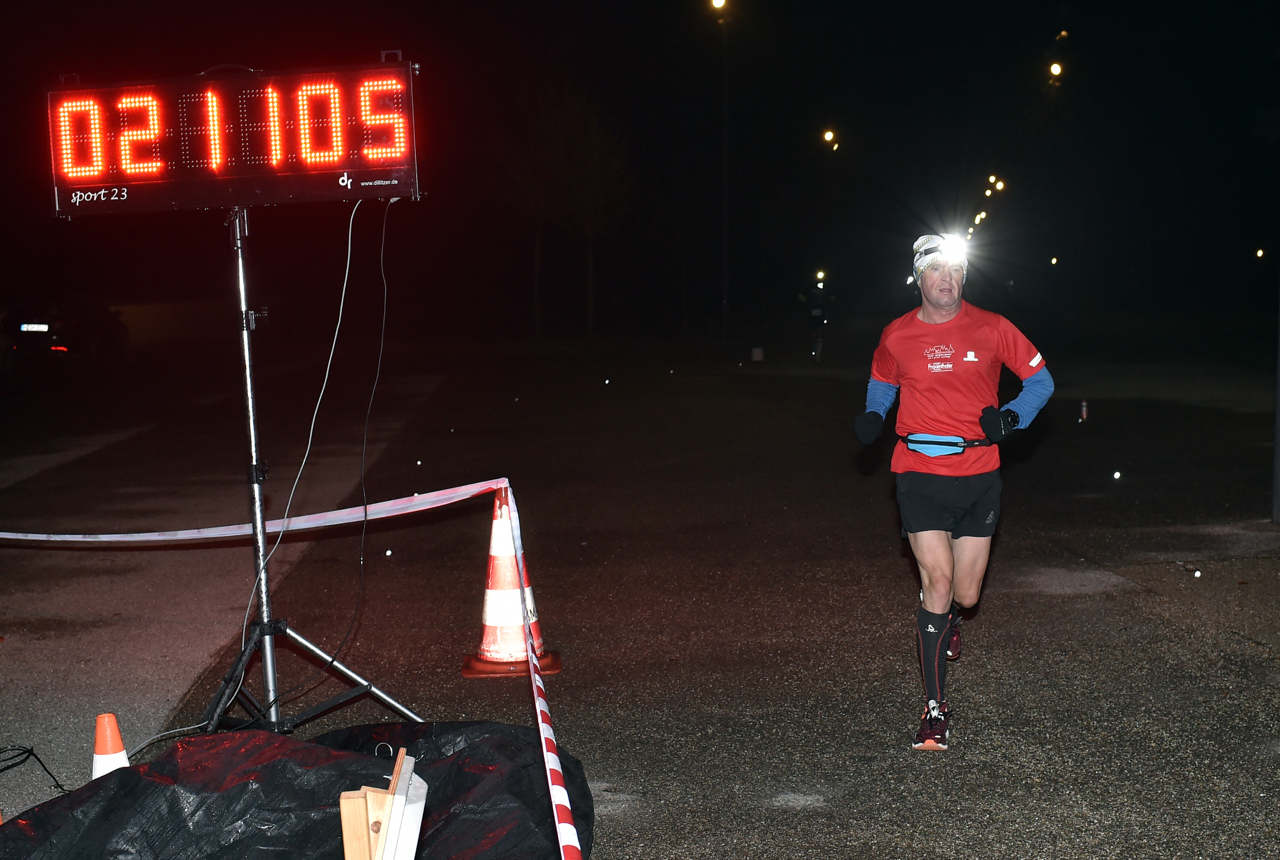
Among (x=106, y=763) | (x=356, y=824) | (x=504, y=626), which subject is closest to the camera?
(x=356, y=824)

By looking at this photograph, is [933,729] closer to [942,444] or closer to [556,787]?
[942,444]

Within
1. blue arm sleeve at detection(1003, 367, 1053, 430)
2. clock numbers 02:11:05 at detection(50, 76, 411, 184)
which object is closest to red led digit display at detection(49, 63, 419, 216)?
clock numbers 02:11:05 at detection(50, 76, 411, 184)

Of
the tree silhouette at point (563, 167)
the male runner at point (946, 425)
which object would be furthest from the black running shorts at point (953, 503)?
the tree silhouette at point (563, 167)

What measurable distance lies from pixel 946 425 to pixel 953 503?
1.08 ft

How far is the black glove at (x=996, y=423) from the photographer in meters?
5.03

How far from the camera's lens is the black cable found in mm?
4867

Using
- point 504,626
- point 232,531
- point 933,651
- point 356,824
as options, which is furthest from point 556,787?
point 232,531

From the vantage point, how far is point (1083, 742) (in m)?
5.04

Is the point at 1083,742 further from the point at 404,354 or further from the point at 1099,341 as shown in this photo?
the point at 1099,341

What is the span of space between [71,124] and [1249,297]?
66773 millimetres

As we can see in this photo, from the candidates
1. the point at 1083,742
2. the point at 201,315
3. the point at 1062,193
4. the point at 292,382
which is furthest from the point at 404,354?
the point at 1062,193

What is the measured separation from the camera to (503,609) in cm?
633

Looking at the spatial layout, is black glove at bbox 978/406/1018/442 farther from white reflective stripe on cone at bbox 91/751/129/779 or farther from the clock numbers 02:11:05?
white reflective stripe on cone at bbox 91/751/129/779

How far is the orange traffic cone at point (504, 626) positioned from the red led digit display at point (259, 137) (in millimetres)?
2135
